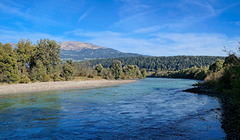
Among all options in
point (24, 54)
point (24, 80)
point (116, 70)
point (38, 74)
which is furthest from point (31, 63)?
point (116, 70)

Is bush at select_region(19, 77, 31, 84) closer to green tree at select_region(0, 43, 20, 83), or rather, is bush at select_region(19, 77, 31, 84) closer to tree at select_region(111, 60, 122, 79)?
green tree at select_region(0, 43, 20, 83)

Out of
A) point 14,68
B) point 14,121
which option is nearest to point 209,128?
point 14,121

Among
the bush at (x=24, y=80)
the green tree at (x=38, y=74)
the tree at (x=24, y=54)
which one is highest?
the tree at (x=24, y=54)

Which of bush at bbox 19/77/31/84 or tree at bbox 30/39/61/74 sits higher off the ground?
tree at bbox 30/39/61/74

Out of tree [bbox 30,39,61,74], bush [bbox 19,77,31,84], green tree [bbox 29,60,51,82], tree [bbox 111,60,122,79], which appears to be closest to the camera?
bush [bbox 19,77,31,84]

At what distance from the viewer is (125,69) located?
431 ft

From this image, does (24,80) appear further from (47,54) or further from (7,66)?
(47,54)

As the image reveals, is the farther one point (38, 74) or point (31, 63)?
point (31, 63)

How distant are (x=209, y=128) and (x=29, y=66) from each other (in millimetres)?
70322

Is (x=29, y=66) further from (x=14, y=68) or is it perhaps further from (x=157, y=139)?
(x=157, y=139)

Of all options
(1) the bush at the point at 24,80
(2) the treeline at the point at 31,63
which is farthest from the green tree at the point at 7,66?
(1) the bush at the point at 24,80

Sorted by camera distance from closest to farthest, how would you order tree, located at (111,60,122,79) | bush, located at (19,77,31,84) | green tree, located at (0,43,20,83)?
green tree, located at (0,43,20,83)
bush, located at (19,77,31,84)
tree, located at (111,60,122,79)

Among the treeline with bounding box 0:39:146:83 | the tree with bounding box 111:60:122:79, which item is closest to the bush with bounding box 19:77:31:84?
the treeline with bounding box 0:39:146:83

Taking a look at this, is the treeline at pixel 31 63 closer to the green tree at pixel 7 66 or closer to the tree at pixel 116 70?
the green tree at pixel 7 66
